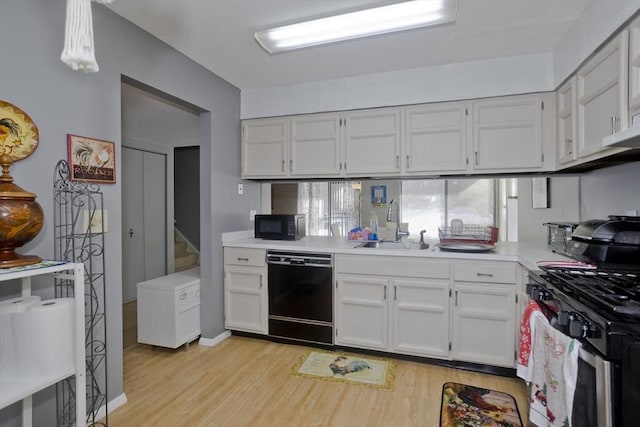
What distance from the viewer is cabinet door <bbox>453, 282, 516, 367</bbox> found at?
227 centimetres

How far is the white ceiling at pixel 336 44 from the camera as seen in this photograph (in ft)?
6.24

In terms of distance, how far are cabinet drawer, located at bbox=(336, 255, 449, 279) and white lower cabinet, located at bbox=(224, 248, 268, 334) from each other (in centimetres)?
76

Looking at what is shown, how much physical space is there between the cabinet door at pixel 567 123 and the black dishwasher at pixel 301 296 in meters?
1.87

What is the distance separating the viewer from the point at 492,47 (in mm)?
2379

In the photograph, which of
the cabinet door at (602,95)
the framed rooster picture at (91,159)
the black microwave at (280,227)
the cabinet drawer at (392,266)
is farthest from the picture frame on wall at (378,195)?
the framed rooster picture at (91,159)

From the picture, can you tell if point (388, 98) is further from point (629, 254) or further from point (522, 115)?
point (629, 254)

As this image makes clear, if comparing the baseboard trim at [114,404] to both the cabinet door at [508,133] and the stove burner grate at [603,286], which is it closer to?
the stove burner grate at [603,286]

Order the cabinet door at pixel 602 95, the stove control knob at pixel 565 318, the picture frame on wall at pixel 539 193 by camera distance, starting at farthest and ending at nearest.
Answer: the picture frame on wall at pixel 539 193 < the cabinet door at pixel 602 95 < the stove control knob at pixel 565 318

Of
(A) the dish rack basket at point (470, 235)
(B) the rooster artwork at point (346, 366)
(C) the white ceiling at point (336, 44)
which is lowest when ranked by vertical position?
(B) the rooster artwork at point (346, 366)

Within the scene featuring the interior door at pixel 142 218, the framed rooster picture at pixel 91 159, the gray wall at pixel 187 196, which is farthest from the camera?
the gray wall at pixel 187 196

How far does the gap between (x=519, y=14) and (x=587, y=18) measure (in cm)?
36

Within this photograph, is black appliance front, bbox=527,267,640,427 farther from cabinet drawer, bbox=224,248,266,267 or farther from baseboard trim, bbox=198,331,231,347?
baseboard trim, bbox=198,331,231,347

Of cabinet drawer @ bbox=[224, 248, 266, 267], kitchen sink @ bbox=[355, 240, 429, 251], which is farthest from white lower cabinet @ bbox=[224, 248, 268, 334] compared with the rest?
kitchen sink @ bbox=[355, 240, 429, 251]

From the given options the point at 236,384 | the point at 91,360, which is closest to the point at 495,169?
the point at 236,384
